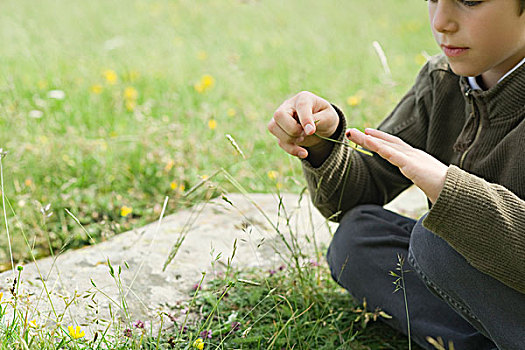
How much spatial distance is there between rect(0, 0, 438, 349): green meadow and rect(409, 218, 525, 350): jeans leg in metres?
0.33

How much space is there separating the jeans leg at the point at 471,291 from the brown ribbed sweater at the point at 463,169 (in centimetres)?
6

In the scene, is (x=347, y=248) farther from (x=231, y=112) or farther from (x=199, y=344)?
(x=231, y=112)

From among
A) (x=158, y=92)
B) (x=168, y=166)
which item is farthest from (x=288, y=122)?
(x=158, y=92)

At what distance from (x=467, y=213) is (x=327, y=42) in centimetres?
349

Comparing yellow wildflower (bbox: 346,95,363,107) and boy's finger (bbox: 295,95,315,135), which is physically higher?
boy's finger (bbox: 295,95,315,135)

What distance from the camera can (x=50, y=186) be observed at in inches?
94.0

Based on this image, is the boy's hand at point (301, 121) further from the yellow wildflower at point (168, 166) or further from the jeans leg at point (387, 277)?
the yellow wildflower at point (168, 166)

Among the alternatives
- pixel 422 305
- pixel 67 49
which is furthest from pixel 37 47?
pixel 422 305

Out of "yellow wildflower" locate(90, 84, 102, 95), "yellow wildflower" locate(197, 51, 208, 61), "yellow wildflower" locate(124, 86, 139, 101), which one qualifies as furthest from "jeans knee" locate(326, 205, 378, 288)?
"yellow wildflower" locate(197, 51, 208, 61)

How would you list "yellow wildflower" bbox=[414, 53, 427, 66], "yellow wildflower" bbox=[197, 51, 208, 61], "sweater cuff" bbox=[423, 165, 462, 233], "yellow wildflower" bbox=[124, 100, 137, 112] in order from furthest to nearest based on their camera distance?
"yellow wildflower" bbox=[414, 53, 427, 66]
"yellow wildflower" bbox=[197, 51, 208, 61]
"yellow wildflower" bbox=[124, 100, 137, 112]
"sweater cuff" bbox=[423, 165, 462, 233]

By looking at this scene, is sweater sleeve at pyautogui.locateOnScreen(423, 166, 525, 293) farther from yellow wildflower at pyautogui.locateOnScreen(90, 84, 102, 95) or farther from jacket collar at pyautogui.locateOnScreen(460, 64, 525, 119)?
yellow wildflower at pyautogui.locateOnScreen(90, 84, 102, 95)

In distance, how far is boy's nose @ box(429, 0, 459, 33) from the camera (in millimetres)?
1383

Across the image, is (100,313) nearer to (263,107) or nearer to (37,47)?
(263,107)

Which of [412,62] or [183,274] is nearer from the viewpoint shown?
[183,274]
